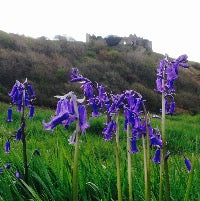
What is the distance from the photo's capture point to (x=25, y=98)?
3141 millimetres

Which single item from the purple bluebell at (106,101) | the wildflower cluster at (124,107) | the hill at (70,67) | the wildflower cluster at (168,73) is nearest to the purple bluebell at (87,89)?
the wildflower cluster at (124,107)

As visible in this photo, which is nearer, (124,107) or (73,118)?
(73,118)

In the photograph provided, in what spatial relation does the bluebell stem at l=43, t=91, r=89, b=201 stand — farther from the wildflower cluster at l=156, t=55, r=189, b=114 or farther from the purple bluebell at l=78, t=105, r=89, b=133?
the wildflower cluster at l=156, t=55, r=189, b=114

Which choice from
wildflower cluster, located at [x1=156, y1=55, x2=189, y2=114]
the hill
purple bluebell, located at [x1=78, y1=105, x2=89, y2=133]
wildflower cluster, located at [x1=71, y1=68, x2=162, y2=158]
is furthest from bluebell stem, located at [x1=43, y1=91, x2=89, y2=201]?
the hill

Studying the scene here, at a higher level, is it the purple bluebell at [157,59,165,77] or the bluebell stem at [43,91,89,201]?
the purple bluebell at [157,59,165,77]

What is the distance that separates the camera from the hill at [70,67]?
20203mm

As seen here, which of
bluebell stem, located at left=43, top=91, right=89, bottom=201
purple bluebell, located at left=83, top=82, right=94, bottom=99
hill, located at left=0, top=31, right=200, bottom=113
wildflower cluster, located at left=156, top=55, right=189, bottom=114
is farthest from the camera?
hill, located at left=0, top=31, right=200, bottom=113

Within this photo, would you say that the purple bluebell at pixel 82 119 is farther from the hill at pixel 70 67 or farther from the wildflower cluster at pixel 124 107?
the hill at pixel 70 67

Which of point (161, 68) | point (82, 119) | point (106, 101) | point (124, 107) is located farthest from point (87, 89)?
point (82, 119)

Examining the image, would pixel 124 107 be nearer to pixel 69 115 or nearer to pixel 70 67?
pixel 69 115

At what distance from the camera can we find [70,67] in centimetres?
2442

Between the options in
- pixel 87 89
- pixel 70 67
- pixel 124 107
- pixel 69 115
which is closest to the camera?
pixel 69 115

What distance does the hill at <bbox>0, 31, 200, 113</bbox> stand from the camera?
20203mm

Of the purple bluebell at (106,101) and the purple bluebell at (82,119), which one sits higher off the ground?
the purple bluebell at (82,119)
